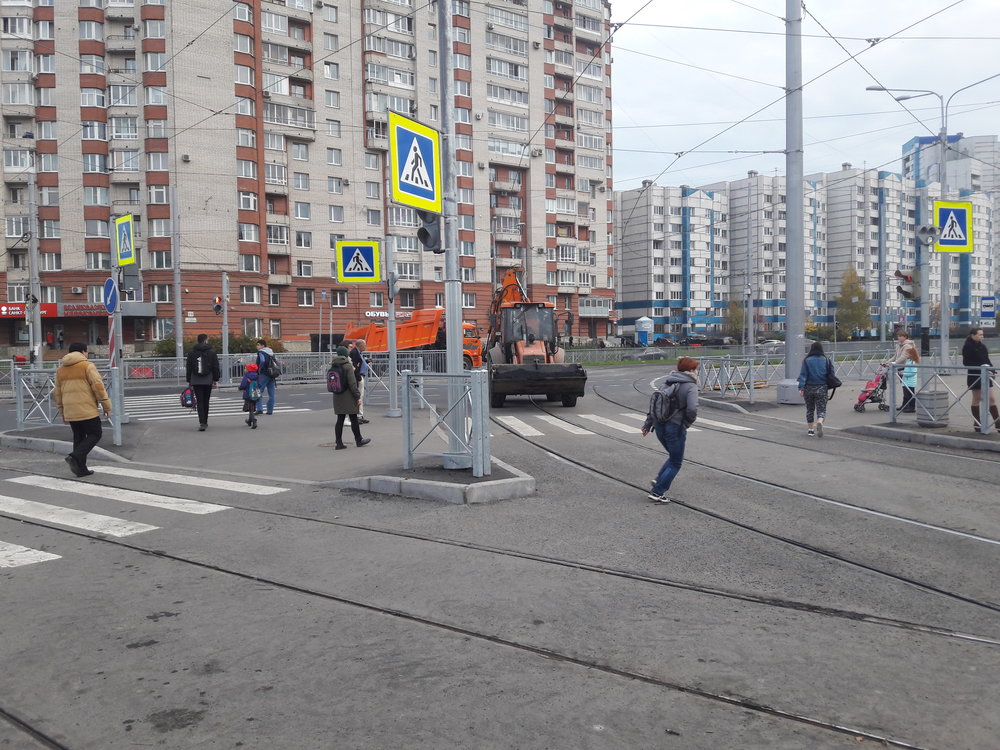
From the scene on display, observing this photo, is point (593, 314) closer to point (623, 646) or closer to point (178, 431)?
point (178, 431)

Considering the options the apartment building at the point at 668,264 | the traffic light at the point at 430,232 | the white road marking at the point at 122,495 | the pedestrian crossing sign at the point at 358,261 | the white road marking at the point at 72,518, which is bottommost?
the white road marking at the point at 122,495

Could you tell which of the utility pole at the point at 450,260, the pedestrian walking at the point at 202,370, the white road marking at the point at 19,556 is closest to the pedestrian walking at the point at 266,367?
the pedestrian walking at the point at 202,370

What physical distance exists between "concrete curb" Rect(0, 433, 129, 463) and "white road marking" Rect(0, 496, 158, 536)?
334cm

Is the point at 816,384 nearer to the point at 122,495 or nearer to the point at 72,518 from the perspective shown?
the point at 122,495

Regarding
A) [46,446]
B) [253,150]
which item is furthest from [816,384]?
[253,150]

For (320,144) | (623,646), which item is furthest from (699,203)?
(623,646)

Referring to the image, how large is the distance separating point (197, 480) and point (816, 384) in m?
9.80

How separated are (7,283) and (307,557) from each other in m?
55.4

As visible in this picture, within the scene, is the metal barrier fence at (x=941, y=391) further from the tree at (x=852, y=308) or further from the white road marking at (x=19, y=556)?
the tree at (x=852, y=308)

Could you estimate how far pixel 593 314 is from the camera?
74750 millimetres

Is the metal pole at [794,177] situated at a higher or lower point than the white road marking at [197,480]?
higher

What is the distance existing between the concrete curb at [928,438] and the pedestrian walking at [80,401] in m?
12.1

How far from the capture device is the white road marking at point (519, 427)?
1441 cm

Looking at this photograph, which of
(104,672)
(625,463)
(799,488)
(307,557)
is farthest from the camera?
→ (625,463)
